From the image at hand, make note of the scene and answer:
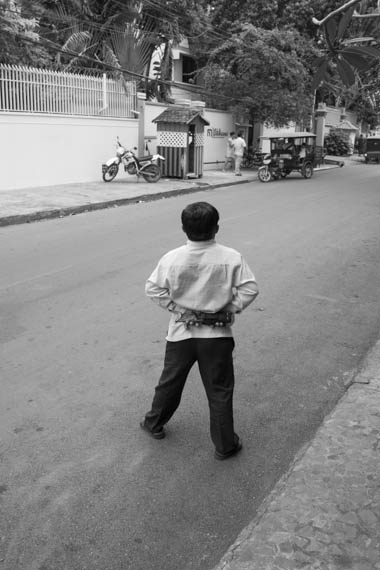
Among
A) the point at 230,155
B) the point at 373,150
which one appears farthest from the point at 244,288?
the point at 373,150

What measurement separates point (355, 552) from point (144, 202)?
1222 centimetres

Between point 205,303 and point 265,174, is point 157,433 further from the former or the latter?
point 265,174

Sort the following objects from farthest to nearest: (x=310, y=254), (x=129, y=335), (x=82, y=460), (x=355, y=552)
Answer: (x=310, y=254) < (x=129, y=335) < (x=82, y=460) < (x=355, y=552)

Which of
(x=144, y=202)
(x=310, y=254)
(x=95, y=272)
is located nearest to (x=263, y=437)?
(x=95, y=272)

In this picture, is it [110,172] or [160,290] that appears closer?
[160,290]

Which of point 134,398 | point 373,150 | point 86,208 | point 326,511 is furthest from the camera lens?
point 373,150

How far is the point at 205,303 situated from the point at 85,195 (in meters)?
11.5

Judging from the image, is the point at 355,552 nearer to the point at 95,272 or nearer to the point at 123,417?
the point at 123,417

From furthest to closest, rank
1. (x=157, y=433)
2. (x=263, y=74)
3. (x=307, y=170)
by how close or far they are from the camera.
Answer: (x=263, y=74), (x=307, y=170), (x=157, y=433)

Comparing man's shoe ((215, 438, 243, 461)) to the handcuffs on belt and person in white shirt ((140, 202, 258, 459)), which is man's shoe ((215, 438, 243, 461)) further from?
the handcuffs on belt

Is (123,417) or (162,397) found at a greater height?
(162,397)

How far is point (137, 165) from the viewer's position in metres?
17.4

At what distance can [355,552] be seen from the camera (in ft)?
7.52

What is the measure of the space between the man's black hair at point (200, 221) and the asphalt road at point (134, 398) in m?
1.26
